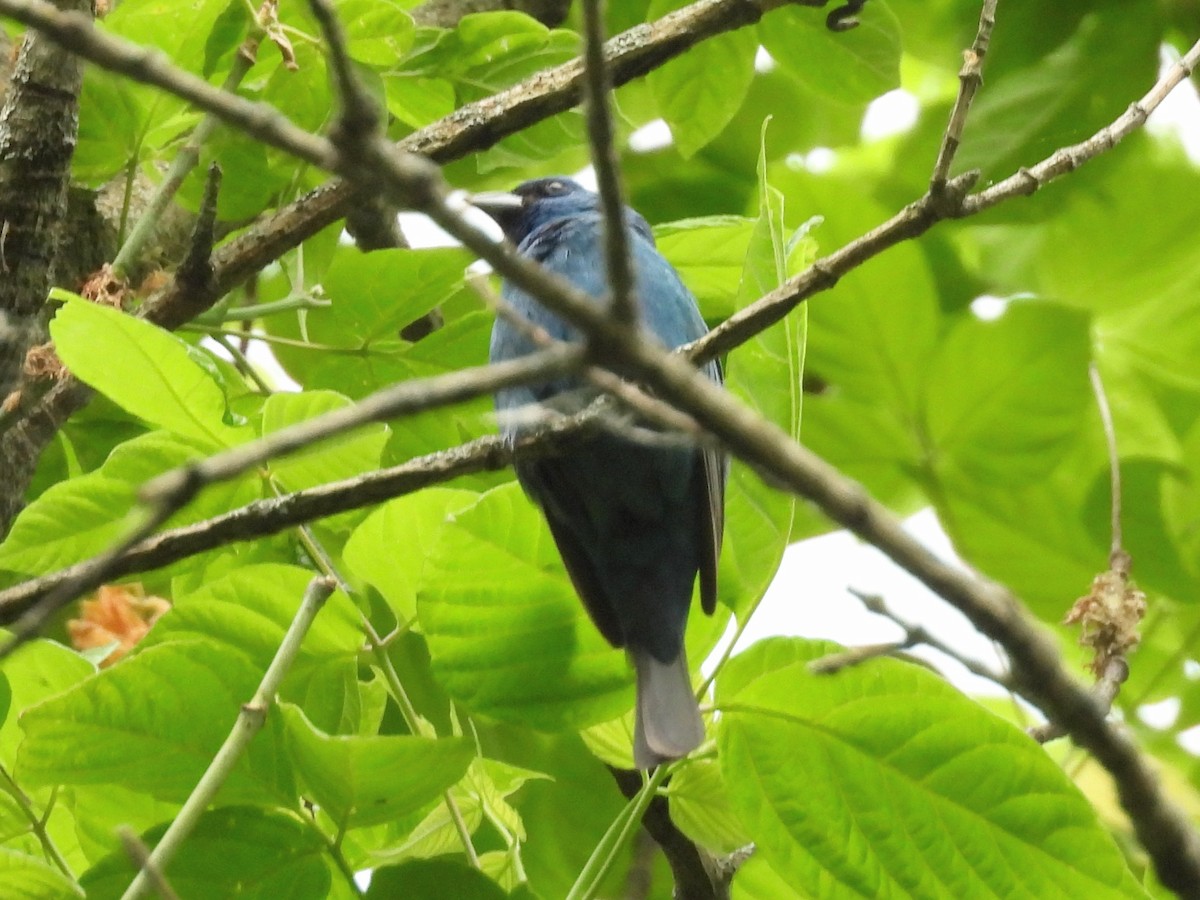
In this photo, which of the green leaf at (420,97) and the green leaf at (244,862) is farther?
the green leaf at (420,97)

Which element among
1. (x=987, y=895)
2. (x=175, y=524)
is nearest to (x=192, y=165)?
(x=175, y=524)

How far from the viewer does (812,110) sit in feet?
12.2

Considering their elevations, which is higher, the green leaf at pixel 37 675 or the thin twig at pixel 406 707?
the green leaf at pixel 37 675

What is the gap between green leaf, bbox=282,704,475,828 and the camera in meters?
1.62

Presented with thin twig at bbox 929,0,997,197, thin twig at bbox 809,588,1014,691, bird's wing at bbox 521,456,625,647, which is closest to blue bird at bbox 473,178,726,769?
bird's wing at bbox 521,456,625,647

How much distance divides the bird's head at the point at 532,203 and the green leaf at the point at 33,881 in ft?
7.21

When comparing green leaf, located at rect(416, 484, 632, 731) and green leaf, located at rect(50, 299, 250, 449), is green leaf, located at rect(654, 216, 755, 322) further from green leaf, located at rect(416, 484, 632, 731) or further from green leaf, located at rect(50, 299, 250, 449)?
green leaf, located at rect(50, 299, 250, 449)

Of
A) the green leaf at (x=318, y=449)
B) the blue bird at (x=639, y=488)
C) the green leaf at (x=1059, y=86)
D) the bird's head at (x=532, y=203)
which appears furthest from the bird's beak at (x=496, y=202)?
the green leaf at (x=318, y=449)

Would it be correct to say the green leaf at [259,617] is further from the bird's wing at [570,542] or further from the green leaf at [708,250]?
the green leaf at [708,250]

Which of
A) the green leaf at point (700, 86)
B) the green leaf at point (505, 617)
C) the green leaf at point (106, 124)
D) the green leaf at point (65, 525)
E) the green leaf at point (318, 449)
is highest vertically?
the green leaf at point (700, 86)

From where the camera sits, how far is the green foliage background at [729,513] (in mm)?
1733

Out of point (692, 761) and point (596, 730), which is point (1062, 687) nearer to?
point (692, 761)

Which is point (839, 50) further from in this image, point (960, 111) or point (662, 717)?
point (662, 717)

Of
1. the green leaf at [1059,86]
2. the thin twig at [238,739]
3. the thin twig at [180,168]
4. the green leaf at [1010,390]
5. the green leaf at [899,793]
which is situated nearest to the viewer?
the thin twig at [238,739]
